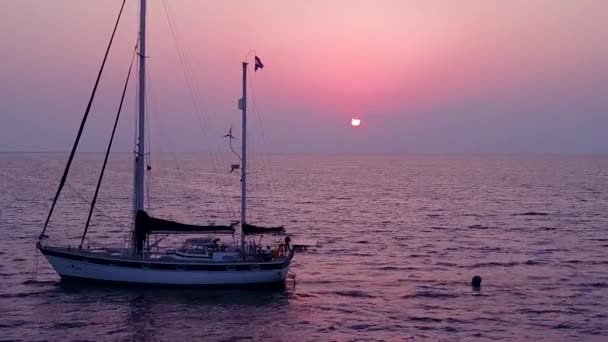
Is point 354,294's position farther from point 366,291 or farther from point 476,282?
point 476,282

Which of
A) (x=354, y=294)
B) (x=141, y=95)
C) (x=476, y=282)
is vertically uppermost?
(x=141, y=95)

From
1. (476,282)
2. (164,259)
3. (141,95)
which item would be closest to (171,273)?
(164,259)

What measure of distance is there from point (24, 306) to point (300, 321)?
50.4 ft

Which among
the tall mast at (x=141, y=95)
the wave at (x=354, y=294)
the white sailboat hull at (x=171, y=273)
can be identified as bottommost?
the wave at (x=354, y=294)

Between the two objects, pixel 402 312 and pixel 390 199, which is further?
pixel 390 199

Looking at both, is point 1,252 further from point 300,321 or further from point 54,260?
point 300,321

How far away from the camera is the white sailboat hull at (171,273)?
126 feet

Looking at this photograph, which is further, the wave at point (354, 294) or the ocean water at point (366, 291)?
the wave at point (354, 294)

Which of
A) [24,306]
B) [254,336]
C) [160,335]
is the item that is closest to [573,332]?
[254,336]

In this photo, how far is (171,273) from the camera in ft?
126

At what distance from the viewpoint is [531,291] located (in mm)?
40562

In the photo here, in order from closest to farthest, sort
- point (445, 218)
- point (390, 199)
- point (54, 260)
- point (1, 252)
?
point (54, 260), point (1, 252), point (445, 218), point (390, 199)

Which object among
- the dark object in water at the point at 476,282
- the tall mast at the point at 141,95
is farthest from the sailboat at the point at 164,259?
the dark object in water at the point at 476,282

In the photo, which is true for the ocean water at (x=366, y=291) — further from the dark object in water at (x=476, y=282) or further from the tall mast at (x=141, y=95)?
the tall mast at (x=141, y=95)
